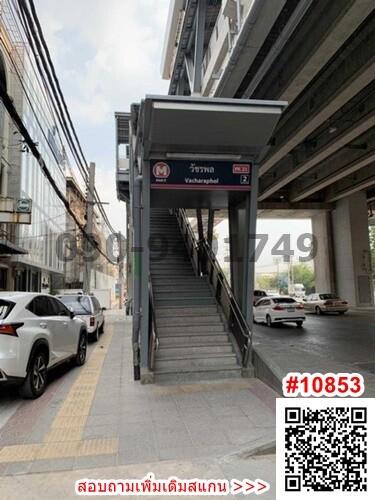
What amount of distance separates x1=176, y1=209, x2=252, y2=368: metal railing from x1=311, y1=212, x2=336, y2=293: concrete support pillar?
20617 millimetres

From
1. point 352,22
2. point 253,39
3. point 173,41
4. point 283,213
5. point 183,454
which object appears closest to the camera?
point 183,454

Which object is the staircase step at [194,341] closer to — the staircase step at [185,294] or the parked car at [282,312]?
the staircase step at [185,294]

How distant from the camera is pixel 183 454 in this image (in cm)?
401

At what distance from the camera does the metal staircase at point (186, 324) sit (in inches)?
283

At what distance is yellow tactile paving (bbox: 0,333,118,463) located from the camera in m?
4.03

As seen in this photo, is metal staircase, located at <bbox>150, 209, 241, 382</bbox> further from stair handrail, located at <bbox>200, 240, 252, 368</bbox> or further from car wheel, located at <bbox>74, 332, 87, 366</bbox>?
car wheel, located at <bbox>74, 332, 87, 366</bbox>

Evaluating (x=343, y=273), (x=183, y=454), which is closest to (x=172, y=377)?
(x=183, y=454)

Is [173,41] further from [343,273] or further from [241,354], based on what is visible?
[343,273]

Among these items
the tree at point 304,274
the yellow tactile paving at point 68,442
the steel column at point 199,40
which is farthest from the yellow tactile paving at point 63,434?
the tree at point 304,274

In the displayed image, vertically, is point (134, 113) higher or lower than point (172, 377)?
higher

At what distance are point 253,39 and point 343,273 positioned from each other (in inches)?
967

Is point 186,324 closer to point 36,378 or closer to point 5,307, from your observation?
point 36,378

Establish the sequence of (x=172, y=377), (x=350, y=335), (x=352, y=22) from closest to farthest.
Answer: (x=172, y=377) < (x=352, y=22) < (x=350, y=335)

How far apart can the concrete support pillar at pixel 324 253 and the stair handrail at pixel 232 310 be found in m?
23.0
